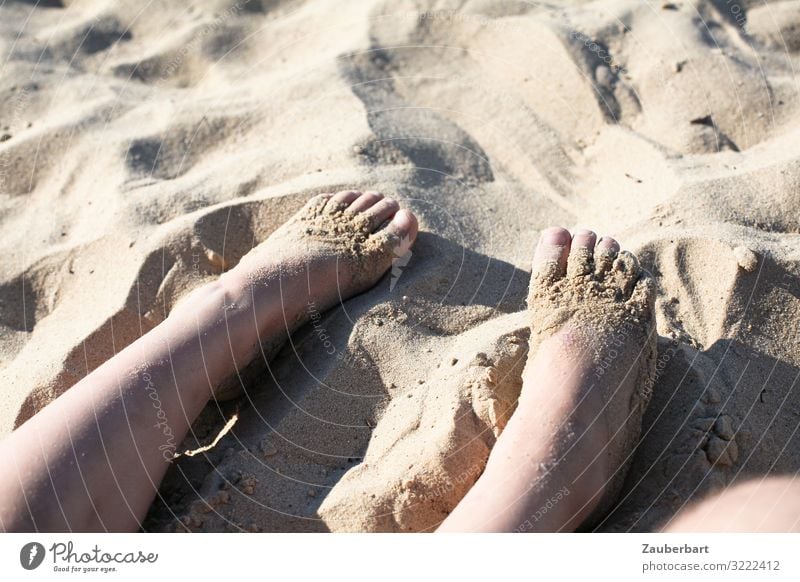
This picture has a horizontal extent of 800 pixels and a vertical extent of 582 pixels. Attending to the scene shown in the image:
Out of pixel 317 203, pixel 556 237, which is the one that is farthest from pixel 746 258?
pixel 317 203

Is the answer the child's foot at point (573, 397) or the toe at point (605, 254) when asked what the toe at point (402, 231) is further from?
the toe at point (605, 254)

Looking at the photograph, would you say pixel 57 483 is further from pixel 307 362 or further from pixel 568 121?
pixel 568 121

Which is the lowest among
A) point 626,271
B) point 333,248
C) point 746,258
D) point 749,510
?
point 749,510

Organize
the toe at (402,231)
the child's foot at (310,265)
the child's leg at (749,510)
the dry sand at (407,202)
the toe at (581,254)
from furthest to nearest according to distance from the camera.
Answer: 1. the toe at (402,231)
2. the child's foot at (310,265)
3. the toe at (581,254)
4. the dry sand at (407,202)
5. the child's leg at (749,510)
